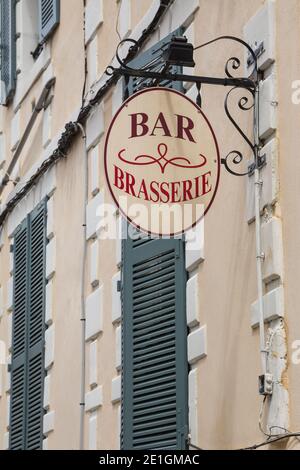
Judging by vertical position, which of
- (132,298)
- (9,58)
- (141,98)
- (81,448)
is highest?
(9,58)

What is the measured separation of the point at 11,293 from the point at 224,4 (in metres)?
5.53

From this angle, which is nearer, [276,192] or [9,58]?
[276,192]

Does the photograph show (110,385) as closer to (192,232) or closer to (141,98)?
(192,232)

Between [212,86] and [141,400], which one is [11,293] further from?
[212,86]

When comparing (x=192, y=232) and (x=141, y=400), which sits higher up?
(x=192, y=232)

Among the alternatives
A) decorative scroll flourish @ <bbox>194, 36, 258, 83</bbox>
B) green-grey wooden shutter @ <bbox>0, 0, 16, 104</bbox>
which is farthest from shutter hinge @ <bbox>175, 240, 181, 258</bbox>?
green-grey wooden shutter @ <bbox>0, 0, 16, 104</bbox>

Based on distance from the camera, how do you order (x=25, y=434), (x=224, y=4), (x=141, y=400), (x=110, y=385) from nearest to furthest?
(x=224, y=4) → (x=141, y=400) → (x=110, y=385) → (x=25, y=434)

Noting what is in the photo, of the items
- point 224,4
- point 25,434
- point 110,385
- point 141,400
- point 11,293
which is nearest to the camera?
point 224,4

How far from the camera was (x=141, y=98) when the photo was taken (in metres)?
8.62

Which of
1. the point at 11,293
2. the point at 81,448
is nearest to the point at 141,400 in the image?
the point at 81,448

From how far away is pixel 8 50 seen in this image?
15250 millimetres

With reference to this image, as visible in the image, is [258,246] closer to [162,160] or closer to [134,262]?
[162,160]

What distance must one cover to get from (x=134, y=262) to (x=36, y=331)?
9.27ft

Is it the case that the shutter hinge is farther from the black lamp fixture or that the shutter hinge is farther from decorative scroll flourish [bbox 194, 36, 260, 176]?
the black lamp fixture
